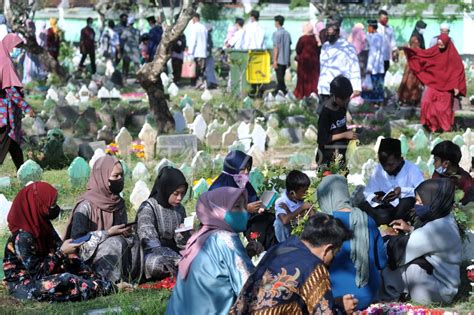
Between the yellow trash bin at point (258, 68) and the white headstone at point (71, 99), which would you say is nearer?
the white headstone at point (71, 99)

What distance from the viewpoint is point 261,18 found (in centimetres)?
2898

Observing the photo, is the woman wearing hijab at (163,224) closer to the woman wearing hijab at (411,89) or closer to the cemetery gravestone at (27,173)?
the cemetery gravestone at (27,173)

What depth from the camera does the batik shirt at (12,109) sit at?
1128cm

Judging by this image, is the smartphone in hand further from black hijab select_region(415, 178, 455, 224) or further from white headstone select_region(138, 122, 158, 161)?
white headstone select_region(138, 122, 158, 161)

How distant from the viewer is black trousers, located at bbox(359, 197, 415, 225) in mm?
8930

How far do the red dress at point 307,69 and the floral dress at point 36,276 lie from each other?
11.3m

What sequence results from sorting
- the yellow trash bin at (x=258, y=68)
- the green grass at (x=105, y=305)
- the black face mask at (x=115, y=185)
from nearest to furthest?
the green grass at (x=105, y=305) < the black face mask at (x=115, y=185) < the yellow trash bin at (x=258, y=68)

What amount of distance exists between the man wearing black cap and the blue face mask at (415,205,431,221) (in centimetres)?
155

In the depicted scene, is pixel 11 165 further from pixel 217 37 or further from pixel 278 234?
pixel 217 37

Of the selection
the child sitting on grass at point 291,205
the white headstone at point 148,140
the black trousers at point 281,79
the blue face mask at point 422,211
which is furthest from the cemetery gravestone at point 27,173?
the black trousers at point 281,79

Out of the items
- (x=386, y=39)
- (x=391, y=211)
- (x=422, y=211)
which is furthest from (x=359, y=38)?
(x=422, y=211)

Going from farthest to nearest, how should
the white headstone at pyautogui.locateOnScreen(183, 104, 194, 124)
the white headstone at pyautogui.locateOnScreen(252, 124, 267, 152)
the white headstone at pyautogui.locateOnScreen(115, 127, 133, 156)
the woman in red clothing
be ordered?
1. the woman in red clothing
2. the white headstone at pyautogui.locateOnScreen(183, 104, 194, 124)
3. the white headstone at pyautogui.locateOnScreen(252, 124, 267, 152)
4. the white headstone at pyautogui.locateOnScreen(115, 127, 133, 156)

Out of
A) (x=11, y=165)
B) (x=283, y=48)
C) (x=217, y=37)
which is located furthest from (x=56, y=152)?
(x=217, y=37)

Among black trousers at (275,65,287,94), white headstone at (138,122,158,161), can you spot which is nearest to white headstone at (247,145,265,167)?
white headstone at (138,122,158,161)
